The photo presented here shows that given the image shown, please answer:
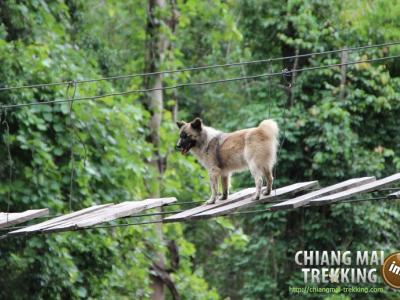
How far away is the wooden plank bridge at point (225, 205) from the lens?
7.55 m

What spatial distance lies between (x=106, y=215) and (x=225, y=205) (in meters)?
1.11

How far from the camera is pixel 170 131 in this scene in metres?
15.6

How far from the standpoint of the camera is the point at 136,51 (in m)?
17.0

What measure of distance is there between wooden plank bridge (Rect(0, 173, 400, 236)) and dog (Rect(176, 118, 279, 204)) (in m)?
0.19

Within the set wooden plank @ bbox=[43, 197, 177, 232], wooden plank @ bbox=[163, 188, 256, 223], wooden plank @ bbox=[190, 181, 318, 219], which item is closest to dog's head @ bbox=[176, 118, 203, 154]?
wooden plank @ bbox=[43, 197, 177, 232]

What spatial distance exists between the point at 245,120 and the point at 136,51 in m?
2.54

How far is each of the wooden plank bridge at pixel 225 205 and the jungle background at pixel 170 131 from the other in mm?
2959

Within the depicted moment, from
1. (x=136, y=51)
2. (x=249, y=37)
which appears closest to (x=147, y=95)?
(x=136, y=51)

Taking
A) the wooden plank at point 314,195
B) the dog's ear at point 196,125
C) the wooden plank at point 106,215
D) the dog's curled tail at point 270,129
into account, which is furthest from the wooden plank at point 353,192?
the wooden plank at point 106,215

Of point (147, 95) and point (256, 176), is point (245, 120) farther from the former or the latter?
point (256, 176)

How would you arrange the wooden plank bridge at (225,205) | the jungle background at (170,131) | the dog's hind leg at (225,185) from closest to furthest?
the wooden plank bridge at (225,205)
the dog's hind leg at (225,185)
the jungle background at (170,131)

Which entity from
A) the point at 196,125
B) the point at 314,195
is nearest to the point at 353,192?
the point at 314,195

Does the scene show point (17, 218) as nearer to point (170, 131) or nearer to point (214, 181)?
point (214, 181)

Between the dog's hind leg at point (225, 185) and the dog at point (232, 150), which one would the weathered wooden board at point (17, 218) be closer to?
the dog at point (232, 150)
